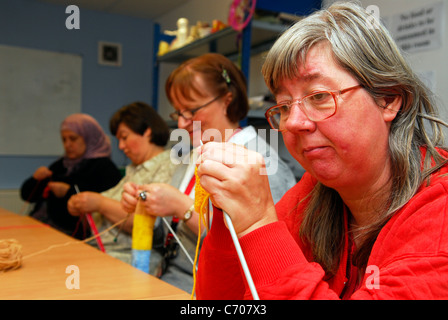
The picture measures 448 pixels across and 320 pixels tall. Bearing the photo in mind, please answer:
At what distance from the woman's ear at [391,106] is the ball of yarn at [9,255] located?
3.24 ft

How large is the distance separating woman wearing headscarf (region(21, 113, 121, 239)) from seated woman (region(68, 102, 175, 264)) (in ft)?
→ 0.86

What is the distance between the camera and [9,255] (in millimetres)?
1139

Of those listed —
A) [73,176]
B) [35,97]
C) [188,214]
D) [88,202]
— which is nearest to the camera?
[188,214]

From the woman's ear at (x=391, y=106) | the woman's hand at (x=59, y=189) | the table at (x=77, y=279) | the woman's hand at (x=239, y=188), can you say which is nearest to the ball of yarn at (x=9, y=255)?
the table at (x=77, y=279)

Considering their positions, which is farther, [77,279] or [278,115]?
[77,279]

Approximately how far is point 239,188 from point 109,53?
365 cm

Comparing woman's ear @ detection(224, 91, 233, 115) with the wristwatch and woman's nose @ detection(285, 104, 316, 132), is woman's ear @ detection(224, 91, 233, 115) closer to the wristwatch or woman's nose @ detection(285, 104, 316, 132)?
the wristwatch

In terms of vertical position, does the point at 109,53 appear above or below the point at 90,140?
above

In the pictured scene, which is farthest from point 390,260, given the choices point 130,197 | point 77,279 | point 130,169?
point 130,169

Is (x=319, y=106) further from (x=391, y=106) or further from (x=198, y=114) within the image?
(x=198, y=114)

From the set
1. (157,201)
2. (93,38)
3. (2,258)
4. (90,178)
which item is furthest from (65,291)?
(93,38)

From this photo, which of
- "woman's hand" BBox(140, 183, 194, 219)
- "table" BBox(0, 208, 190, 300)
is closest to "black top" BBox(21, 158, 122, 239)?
"table" BBox(0, 208, 190, 300)

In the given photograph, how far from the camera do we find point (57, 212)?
2.50 meters
